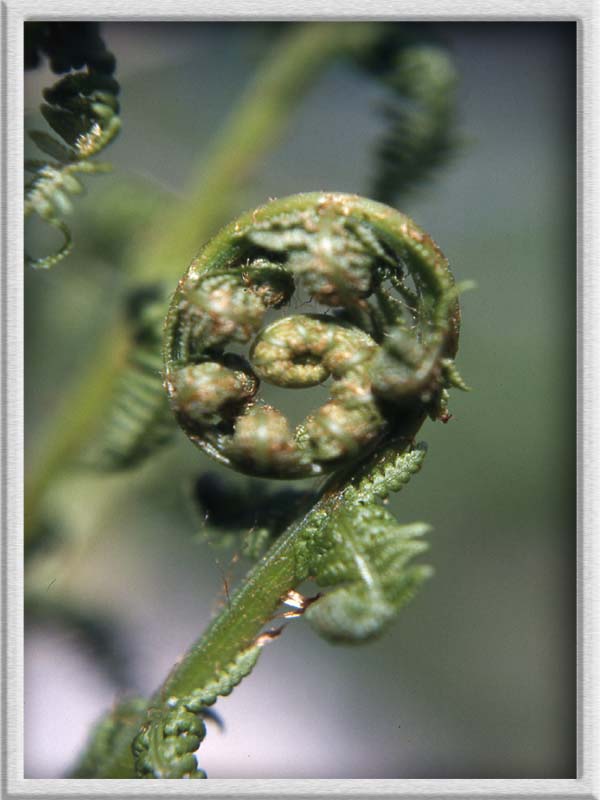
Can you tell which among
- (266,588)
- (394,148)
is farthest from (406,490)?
(266,588)

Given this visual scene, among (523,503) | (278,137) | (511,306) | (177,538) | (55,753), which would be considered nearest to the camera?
(55,753)

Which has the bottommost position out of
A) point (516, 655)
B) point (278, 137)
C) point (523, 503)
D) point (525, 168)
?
point (516, 655)

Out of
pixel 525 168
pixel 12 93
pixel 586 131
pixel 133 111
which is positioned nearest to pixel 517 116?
pixel 525 168

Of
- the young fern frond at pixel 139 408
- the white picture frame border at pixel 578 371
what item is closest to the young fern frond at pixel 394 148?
the young fern frond at pixel 139 408

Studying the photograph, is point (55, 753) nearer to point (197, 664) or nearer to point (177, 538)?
point (197, 664)

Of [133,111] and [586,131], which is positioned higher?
[133,111]

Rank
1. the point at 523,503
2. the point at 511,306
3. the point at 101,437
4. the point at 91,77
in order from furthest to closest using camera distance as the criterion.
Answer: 1. the point at 523,503
2. the point at 511,306
3. the point at 101,437
4. the point at 91,77
